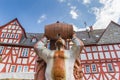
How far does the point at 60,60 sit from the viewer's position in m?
3.17

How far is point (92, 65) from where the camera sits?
22375mm

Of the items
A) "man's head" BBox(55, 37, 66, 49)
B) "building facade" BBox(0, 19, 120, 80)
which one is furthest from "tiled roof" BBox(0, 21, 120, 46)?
"man's head" BBox(55, 37, 66, 49)

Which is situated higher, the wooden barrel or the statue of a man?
the wooden barrel

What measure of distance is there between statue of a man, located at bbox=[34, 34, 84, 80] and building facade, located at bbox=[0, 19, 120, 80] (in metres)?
18.3

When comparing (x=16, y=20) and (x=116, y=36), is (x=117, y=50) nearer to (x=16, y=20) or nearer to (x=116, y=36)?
(x=116, y=36)

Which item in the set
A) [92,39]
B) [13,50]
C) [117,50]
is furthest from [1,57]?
[117,50]

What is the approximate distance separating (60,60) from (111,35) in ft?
80.3

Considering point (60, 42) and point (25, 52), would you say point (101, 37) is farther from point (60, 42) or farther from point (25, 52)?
point (60, 42)

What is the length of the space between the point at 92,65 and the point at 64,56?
781 inches

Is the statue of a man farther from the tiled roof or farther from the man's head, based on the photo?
the tiled roof

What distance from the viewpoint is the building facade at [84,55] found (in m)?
21.5

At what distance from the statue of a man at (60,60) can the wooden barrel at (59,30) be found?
6.0 inches

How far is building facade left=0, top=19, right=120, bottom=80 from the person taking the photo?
21516 mm

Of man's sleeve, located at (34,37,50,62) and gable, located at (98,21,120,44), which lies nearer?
man's sleeve, located at (34,37,50,62)
